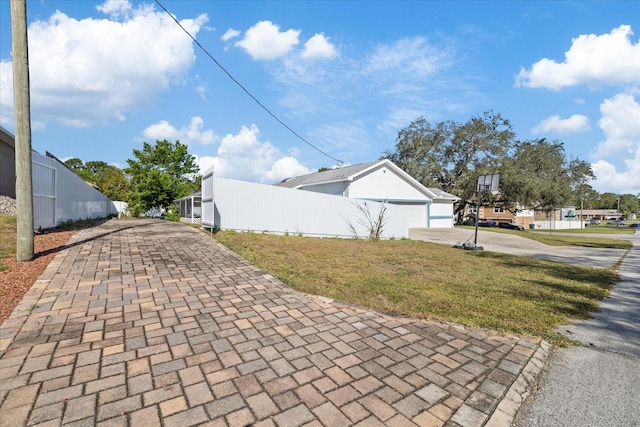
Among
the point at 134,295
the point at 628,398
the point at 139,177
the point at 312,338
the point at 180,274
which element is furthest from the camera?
the point at 139,177

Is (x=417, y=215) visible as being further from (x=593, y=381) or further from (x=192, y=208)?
(x=593, y=381)

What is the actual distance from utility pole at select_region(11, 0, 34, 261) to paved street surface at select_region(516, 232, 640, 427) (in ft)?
22.5

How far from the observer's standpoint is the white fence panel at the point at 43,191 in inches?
310

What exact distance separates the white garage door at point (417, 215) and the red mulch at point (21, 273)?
20519 millimetres

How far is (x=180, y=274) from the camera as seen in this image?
15.8ft

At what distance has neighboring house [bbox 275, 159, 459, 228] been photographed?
1944 cm

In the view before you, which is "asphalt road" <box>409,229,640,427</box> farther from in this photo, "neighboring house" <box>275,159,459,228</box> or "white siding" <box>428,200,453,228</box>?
"white siding" <box>428,200,453,228</box>

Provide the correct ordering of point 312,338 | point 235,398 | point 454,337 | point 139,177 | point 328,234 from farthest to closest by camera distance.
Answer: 1. point 139,177
2. point 328,234
3. point 454,337
4. point 312,338
5. point 235,398

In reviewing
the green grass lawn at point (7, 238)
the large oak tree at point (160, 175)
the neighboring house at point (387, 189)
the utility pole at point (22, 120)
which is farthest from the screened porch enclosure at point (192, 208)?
the utility pole at point (22, 120)

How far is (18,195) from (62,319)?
11.0 ft

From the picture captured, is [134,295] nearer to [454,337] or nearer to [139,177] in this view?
[454,337]

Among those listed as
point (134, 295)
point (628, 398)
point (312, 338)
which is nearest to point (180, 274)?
point (134, 295)

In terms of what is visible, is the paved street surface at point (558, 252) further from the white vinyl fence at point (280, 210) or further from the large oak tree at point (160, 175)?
the large oak tree at point (160, 175)

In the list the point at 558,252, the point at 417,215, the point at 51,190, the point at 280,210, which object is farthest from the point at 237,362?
the point at 417,215
